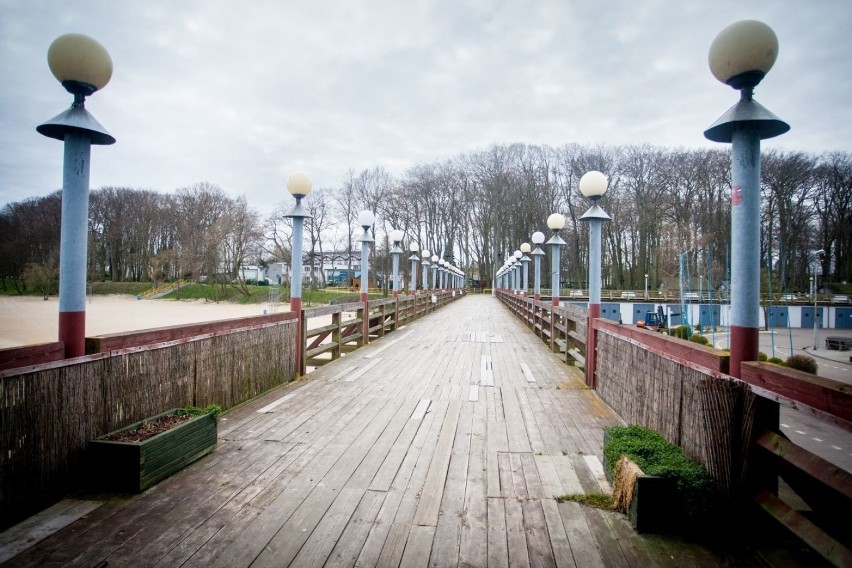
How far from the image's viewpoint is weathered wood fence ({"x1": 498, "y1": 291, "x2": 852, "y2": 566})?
5.39 feet

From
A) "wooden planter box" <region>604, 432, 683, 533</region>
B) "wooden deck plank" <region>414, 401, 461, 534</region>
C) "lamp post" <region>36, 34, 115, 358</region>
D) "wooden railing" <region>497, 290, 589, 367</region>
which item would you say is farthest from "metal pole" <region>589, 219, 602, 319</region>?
"lamp post" <region>36, 34, 115, 358</region>

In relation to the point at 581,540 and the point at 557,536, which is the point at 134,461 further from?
the point at 581,540

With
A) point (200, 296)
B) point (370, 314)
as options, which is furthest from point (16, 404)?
point (200, 296)

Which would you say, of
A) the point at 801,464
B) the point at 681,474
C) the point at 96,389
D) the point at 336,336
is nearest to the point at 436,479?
the point at 681,474

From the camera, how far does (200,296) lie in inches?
1863

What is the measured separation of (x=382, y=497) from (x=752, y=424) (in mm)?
2004

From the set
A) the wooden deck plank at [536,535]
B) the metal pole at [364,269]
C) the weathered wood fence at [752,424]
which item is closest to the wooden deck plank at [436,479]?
the wooden deck plank at [536,535]

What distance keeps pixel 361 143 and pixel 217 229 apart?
23.0m

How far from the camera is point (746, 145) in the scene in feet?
8.11

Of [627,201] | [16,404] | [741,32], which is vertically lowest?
[16,404]

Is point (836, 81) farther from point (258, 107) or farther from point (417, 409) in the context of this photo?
point (258, 107)

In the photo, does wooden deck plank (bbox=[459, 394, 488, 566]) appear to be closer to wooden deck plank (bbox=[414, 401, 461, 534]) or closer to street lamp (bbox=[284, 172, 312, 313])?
wooden deck plank (bbox=[414, 401, 461, 534])

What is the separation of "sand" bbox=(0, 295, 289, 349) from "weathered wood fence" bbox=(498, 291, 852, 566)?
1128 cm

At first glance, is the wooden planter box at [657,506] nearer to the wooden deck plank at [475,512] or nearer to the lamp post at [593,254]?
the wooden deck plank at [475,512]
